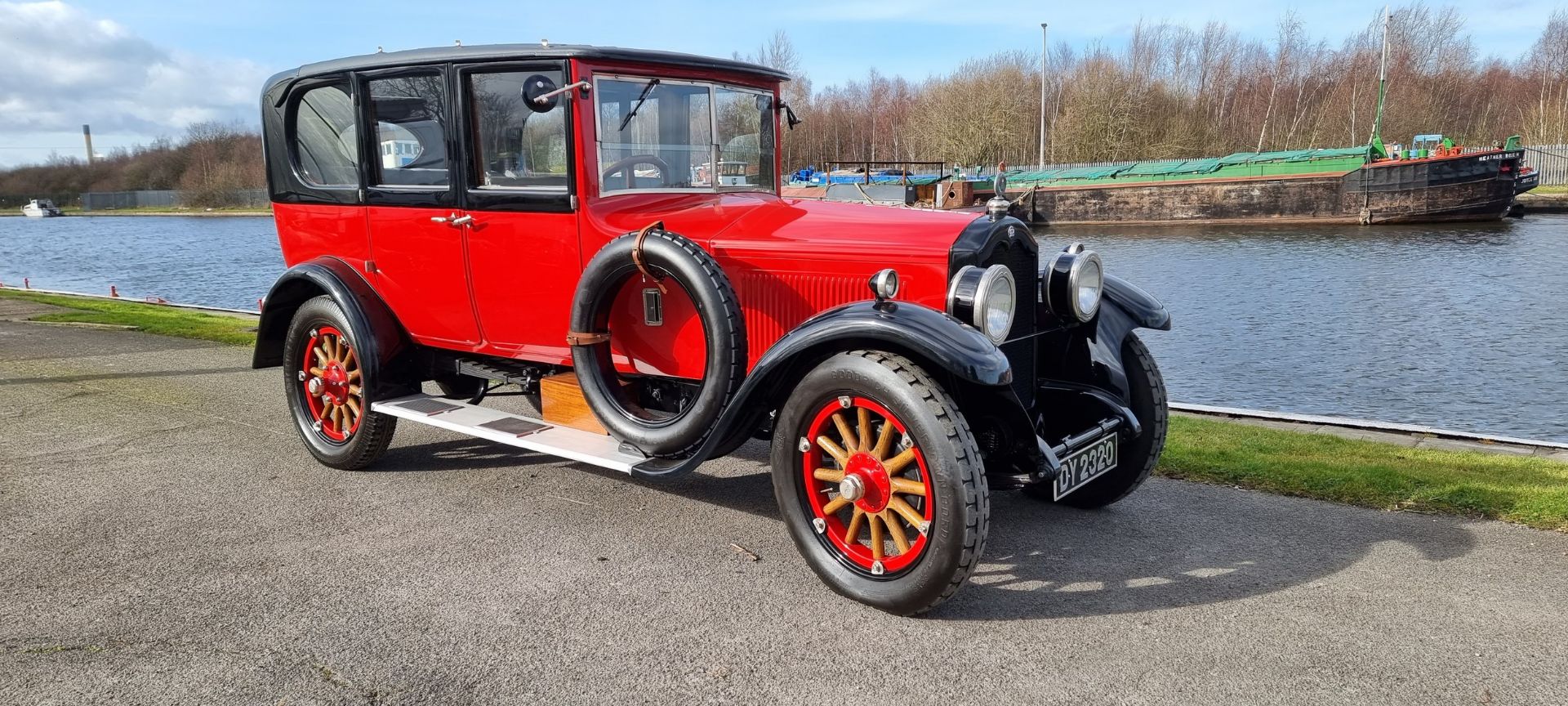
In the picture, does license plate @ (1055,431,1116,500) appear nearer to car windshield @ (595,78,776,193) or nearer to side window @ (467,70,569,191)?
car windshield @ (595,78,776,193)

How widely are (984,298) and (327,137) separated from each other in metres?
4.00

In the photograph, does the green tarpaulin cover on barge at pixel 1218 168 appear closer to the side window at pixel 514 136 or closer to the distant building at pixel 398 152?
the distant building at pixel 398 152

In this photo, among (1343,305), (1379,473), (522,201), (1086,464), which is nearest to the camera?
(1086,464)

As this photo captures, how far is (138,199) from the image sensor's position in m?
109

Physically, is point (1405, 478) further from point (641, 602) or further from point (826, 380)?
point (641, 602)

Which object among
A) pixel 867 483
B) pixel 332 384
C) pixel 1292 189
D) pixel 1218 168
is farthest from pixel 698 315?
pixel 1218 168

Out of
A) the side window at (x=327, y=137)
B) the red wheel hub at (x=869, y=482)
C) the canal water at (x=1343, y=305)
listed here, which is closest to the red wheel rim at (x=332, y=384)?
the side window at (x=327, y=137)

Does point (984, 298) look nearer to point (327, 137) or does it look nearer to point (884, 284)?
point (884, 284)

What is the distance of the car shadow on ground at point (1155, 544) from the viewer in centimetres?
366

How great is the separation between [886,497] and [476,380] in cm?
337

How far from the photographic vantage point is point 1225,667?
3074 mm

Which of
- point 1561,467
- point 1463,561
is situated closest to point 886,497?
point 1463,561

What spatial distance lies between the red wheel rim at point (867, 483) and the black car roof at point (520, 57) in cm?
209

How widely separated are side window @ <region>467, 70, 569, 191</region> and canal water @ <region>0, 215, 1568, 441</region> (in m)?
7.84
